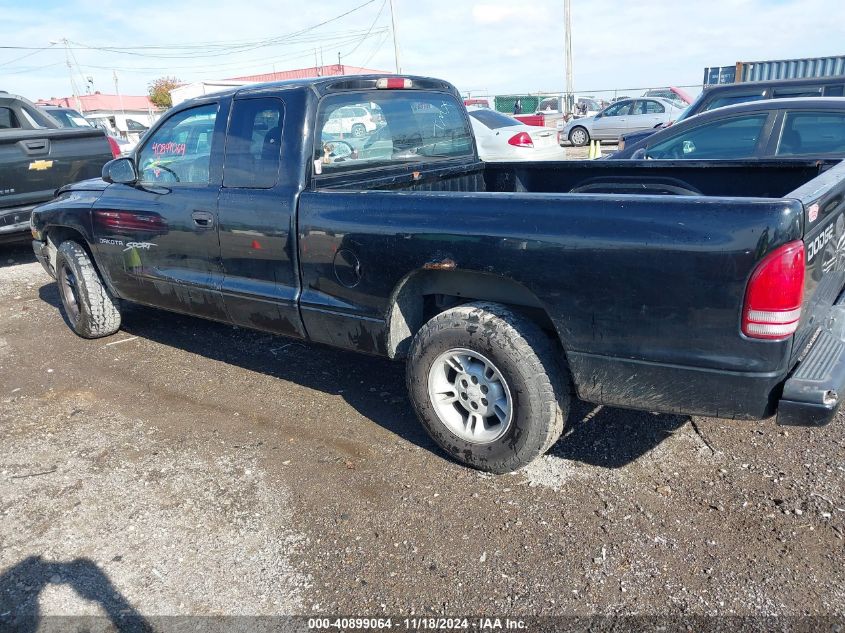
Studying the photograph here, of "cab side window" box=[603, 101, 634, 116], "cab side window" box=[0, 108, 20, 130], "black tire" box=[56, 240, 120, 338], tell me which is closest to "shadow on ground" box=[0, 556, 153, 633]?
"black tire" box=[56, 240, 120, 338]

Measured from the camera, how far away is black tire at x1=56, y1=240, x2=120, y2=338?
516cm

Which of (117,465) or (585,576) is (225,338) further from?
(585,576)

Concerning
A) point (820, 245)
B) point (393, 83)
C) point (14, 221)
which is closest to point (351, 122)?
point (393, 83)

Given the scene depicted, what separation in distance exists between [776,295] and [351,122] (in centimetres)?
251

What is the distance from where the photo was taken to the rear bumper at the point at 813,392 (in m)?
2.38

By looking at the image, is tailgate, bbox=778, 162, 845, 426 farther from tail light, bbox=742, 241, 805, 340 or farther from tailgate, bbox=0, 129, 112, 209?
tailgate, bbox=0, 129, 112, 209

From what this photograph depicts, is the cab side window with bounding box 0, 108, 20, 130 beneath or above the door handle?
above

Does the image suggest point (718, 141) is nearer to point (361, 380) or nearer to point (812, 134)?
point (812, 134)

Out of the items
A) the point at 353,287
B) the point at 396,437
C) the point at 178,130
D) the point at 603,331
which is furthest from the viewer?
the point at 178,130

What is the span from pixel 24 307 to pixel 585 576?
628cm

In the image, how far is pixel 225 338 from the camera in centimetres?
539

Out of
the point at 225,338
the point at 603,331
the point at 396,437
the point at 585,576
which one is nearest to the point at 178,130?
the point at 225,338

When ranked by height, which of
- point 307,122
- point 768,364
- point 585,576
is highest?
point 307,122

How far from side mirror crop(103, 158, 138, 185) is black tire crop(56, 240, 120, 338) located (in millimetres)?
998
